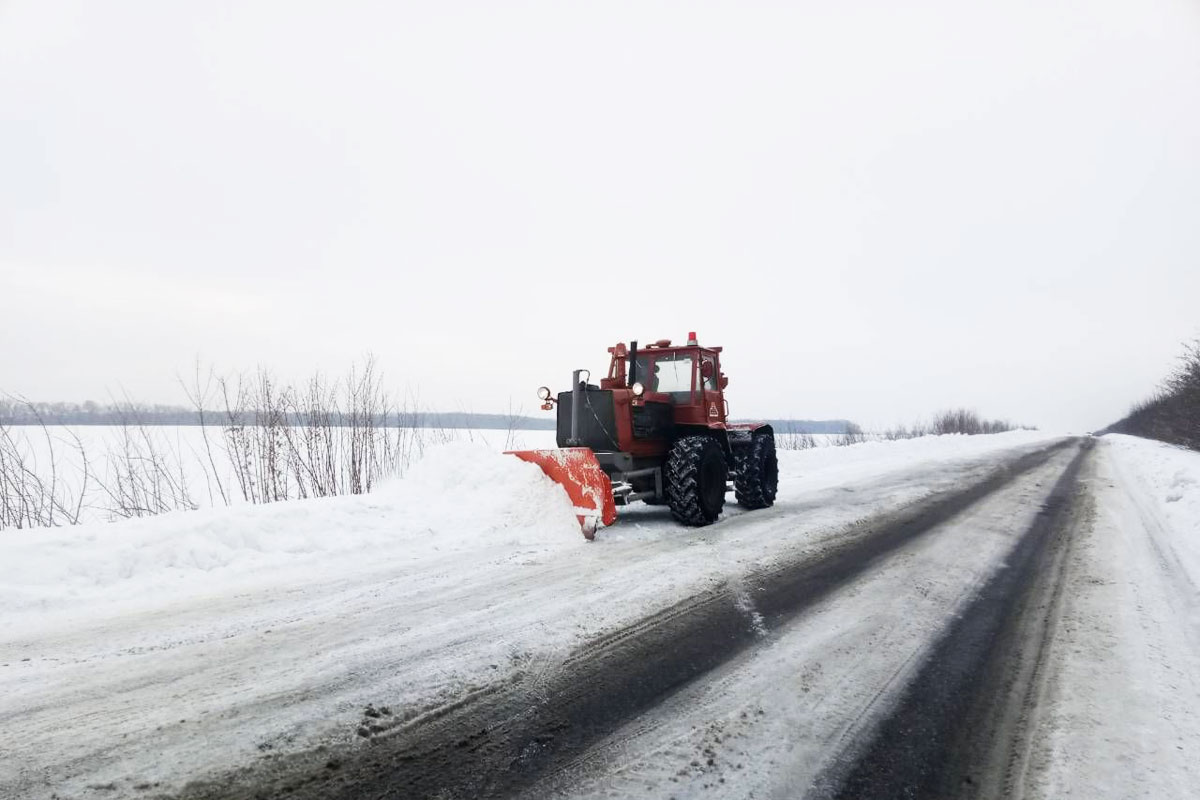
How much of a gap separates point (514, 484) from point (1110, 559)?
19.0ft

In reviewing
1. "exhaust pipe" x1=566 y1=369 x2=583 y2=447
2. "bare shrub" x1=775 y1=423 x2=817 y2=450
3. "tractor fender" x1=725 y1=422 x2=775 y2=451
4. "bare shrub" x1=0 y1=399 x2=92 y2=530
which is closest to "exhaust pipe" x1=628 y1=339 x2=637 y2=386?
"exhaust pipe" x1=566 y1=369 x2=583 y2=447

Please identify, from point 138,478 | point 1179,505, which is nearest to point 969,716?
point 1179,505

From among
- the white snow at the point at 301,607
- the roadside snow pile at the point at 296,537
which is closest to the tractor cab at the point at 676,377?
the white snow at the point at 301,607

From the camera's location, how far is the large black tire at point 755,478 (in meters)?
8.82

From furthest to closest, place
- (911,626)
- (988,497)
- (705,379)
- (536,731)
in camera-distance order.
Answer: (988,497), (705,379), (911,626), (536,731)

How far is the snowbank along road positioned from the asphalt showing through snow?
14 millimetres

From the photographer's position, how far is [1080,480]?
1300cm

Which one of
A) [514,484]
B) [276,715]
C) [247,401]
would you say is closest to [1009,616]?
[276,715]

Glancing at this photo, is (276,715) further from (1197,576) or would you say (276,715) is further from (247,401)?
(247,401)

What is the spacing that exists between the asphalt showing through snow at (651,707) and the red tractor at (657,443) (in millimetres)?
2853

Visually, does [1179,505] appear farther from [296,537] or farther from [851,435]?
[851,435]

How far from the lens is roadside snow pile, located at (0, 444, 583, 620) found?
442 cm

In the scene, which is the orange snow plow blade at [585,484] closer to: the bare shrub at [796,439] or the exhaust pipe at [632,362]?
the exhaust pipe at [632,362]

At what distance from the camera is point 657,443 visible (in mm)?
8250
